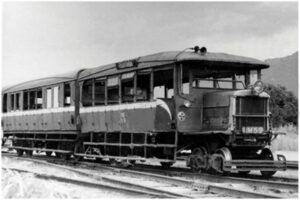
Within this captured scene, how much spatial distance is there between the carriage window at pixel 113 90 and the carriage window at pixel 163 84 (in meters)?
1.66

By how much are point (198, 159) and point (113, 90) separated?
3.55 metres

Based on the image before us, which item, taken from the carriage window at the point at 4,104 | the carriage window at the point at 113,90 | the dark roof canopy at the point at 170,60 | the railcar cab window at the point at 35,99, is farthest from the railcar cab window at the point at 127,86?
the carriage window at the point at 4,104

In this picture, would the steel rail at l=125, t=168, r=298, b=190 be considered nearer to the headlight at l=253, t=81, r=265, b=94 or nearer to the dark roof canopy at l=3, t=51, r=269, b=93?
the headlight at l=253, t=81, r=265, b=94

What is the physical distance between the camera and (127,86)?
1438cm

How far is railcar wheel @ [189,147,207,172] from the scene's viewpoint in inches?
497

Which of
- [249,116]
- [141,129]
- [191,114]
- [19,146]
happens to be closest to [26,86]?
[19,146]

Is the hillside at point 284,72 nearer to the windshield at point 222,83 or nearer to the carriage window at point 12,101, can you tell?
the carriage window at point 12,101

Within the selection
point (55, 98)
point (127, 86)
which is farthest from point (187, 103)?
point (55, 98)

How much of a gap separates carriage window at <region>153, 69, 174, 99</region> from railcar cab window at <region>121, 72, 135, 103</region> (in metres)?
0.87

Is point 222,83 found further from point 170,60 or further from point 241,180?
point 241,180

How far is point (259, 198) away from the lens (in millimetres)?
8578

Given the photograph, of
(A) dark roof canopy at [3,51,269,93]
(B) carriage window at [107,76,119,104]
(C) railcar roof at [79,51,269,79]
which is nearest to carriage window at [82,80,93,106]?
(A) dark roof canopy at [3,51,269,93]

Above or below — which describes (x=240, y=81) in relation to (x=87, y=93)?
above

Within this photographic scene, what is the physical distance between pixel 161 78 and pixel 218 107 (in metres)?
1.73
